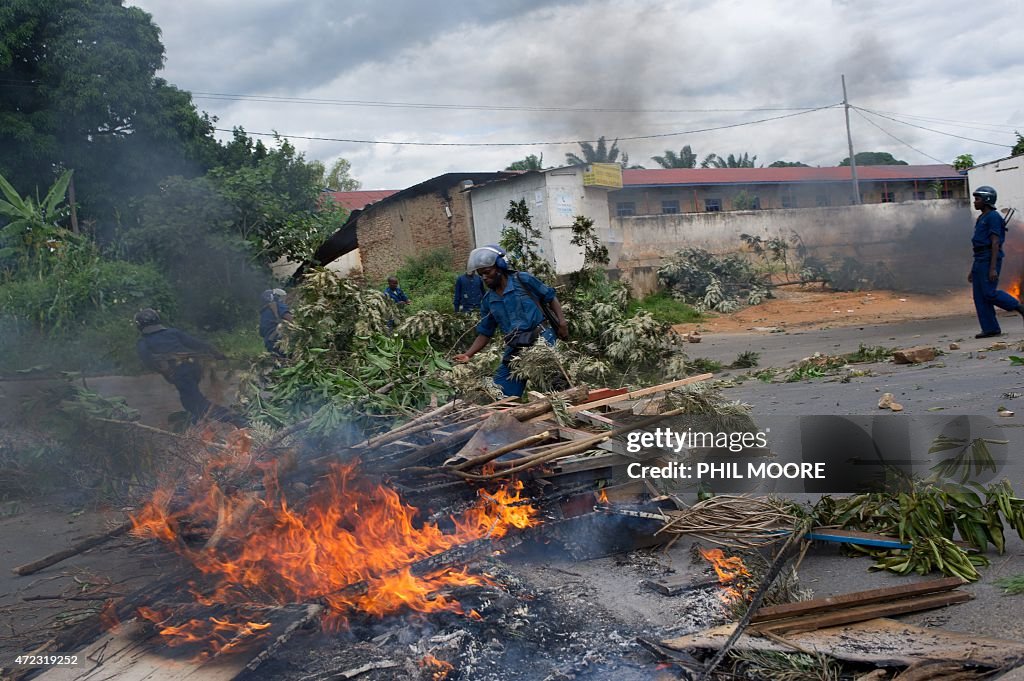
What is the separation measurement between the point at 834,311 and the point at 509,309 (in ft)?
51.5

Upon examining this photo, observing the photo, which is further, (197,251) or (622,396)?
(197,251)

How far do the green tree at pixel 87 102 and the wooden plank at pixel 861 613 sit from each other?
20.9 meters

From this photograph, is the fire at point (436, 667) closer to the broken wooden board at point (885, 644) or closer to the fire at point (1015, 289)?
the broken wooden board at point (885, 644)

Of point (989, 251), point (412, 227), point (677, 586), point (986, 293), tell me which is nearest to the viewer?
point (677, 586)

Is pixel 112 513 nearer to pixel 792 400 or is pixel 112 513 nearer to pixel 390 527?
pixel 390 527

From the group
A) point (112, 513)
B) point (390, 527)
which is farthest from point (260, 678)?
point (112, 513)

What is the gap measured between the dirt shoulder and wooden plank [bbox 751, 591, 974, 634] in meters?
15.3

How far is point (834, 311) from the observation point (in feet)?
66.7

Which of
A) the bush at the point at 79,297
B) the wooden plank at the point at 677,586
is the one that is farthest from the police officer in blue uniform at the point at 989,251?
the bush at the point at 79,297

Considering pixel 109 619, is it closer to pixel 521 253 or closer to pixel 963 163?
pixel 521 253

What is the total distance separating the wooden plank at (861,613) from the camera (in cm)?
323

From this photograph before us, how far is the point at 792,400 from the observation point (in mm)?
8195

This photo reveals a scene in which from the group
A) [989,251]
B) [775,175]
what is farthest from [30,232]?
[775,175]

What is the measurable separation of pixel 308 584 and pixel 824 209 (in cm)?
2788
